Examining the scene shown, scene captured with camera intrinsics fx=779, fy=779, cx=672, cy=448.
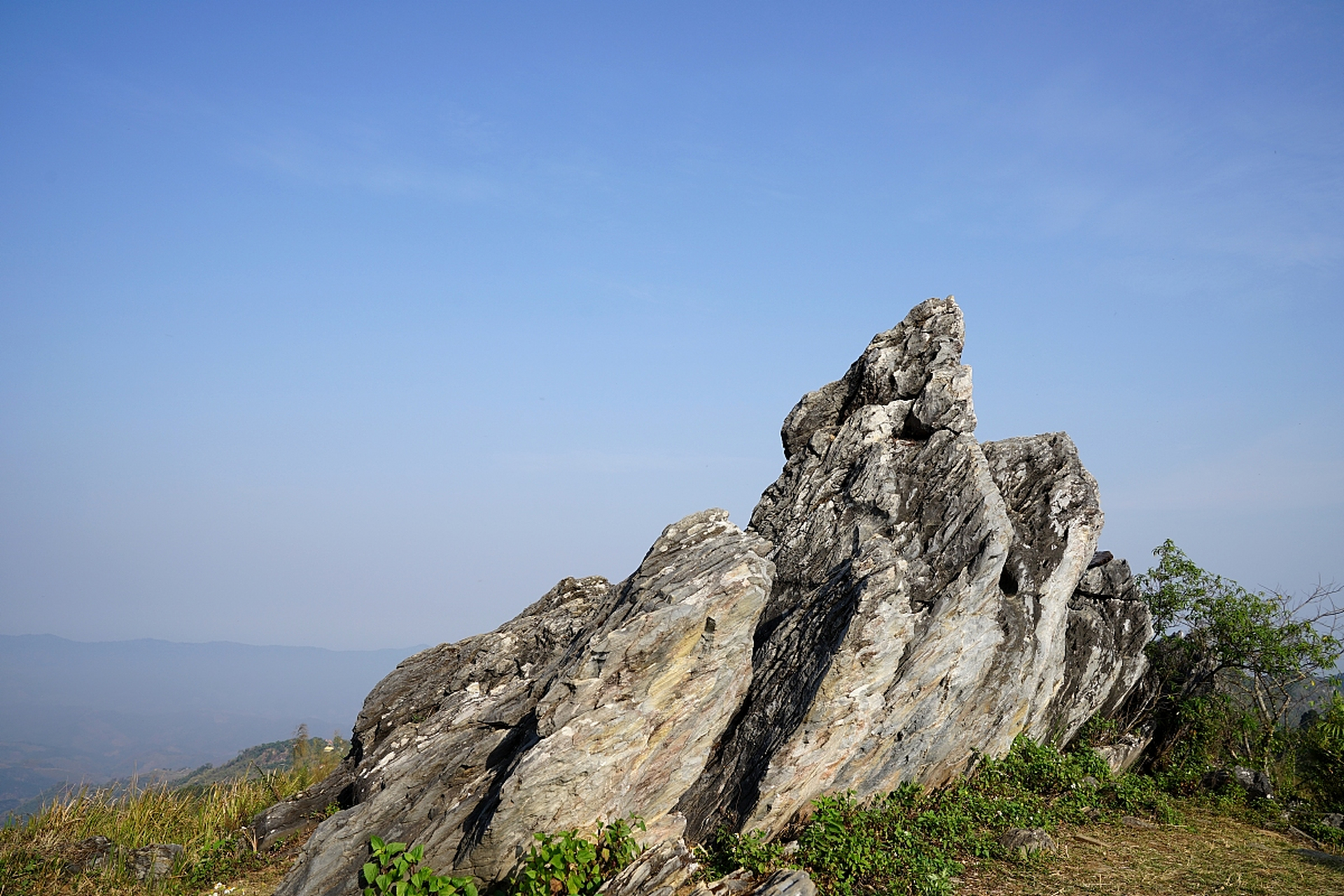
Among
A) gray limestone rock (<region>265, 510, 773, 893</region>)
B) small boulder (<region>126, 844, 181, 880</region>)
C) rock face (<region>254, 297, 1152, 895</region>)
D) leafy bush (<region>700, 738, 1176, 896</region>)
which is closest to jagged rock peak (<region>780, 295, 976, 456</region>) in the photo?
rock face (<region>254, 297, 1152, 895</region>)

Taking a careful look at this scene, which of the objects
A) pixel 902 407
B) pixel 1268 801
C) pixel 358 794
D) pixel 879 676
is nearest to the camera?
pixel 879 676

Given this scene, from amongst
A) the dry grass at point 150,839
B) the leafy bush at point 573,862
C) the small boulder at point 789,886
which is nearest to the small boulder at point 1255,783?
the small boulder at point 789,886

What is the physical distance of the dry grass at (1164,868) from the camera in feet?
41.4

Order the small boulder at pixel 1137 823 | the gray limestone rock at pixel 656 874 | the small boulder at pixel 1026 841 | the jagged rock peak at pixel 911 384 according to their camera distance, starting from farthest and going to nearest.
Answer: the jagged rock peak at pixel 911 384 < the small boulder at pixel 1137 823 < the small boulder at pixel 1026 841 < the gray limestone rock at pixel 656 874

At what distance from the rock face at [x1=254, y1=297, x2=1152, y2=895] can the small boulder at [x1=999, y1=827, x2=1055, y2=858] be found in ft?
5.17

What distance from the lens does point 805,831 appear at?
42.6 feet

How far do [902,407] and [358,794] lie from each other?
14553mm

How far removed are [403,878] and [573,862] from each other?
2.95 meters

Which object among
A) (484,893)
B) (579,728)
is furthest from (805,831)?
(484,893)

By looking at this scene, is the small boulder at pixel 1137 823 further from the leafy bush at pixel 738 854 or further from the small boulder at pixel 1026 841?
the leafy bush at pixel 738 854

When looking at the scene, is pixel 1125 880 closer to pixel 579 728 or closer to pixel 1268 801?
pixel 1268 801

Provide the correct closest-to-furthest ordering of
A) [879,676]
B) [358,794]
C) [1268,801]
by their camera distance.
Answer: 1. [879,676]
2. [358,794]
3. [1268,801]

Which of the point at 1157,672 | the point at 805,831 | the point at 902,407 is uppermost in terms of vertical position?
the point at 902,407

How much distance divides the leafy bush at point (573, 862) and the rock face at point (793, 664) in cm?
39
